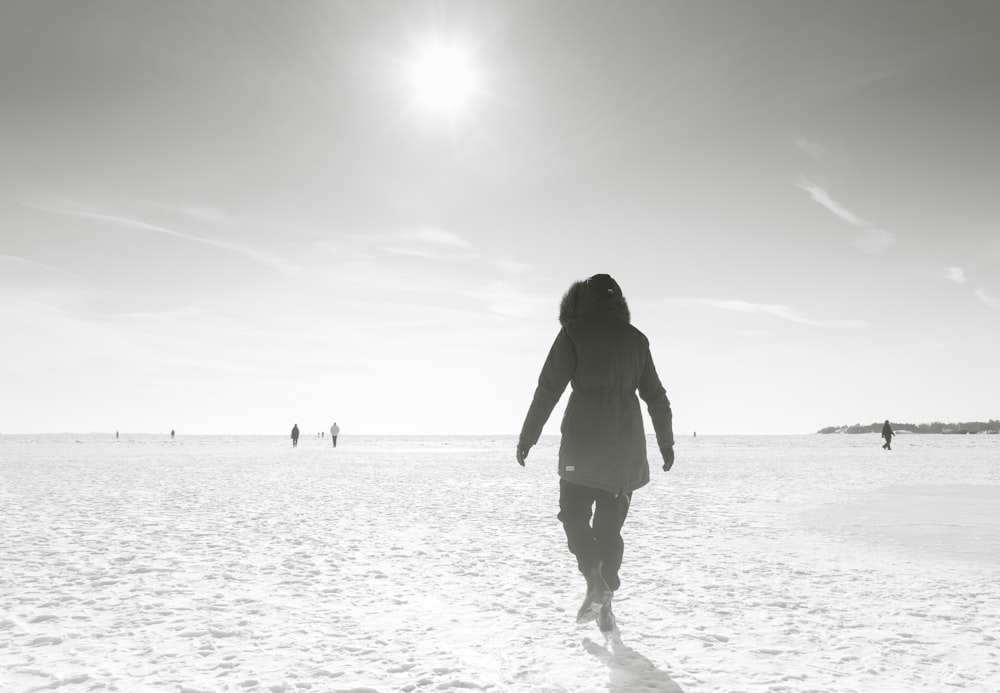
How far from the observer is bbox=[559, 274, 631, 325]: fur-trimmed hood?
479 centimetres

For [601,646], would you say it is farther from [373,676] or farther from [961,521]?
[961,521]

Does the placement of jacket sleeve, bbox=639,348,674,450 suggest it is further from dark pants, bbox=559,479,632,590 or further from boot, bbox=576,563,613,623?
boot, bbox=576,563,613,623

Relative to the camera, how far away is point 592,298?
15.8 feet

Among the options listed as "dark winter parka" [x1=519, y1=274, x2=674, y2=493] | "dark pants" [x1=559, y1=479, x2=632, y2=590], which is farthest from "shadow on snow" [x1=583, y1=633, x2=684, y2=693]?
"dark winter parka" [x1=519, y1=274, x2=674, y2=493]

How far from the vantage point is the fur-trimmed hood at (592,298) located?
189 inches

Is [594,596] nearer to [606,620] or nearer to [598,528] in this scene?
[606,620]

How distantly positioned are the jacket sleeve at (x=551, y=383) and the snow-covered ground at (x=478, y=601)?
1.35 metres

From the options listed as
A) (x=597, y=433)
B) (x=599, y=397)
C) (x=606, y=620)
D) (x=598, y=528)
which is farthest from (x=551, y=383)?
(x=606, y=620)

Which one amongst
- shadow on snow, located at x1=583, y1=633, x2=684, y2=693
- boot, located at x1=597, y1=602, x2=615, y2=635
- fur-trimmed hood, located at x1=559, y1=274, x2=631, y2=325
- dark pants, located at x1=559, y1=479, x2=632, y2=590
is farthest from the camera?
fur-trimmed hood, located at x1=559, y1=274, x2=631, y2=325

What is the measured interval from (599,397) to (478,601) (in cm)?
201

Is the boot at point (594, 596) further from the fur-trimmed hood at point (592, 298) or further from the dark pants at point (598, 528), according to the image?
the fur-trimmed hood at point (592, 298)

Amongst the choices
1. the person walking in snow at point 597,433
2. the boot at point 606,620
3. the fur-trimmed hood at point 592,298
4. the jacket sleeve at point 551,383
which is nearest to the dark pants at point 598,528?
the person walking in snow at point 597,433

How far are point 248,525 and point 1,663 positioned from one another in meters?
5.92

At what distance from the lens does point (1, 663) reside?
379 cm
